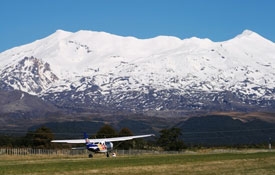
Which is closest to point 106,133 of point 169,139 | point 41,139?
point 169,139

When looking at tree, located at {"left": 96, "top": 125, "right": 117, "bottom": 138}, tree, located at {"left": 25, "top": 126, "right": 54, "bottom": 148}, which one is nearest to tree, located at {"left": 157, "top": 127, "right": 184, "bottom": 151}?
tree, located at {"left": 96, "top": 125, "right": 117, "bottom": 138}

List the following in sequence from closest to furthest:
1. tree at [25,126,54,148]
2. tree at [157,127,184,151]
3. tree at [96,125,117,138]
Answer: tree at [25,126,54,148] → tree at [96,125,117,138] → tree at [157,127,184,151]

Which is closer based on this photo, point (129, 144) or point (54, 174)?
point (54, 174)

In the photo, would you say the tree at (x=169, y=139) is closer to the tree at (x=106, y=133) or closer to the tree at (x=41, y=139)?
the tree at (x=106, y=133)

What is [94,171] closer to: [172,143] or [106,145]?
[106,145]

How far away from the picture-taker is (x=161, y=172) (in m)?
52.2

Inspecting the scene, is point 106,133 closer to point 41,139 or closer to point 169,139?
point 169,139

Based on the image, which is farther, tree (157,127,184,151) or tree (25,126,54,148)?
tree (157,127,184,151)

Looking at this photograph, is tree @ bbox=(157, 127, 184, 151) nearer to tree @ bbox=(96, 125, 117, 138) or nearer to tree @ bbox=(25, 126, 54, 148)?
tree @ bbox=(96, 125, 117, 138)

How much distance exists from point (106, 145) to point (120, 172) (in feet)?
177

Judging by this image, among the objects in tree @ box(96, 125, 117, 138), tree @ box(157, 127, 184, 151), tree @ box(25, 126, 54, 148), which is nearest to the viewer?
tree @ box(25, 126, 54, 148)

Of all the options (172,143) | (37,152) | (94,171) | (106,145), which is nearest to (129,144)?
(172,143)

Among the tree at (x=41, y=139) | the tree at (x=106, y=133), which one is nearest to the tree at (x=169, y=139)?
the tree at (x=106, y=133)

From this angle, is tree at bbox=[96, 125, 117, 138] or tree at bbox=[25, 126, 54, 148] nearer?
tree at bbox=[25, 126, 54, 148]
